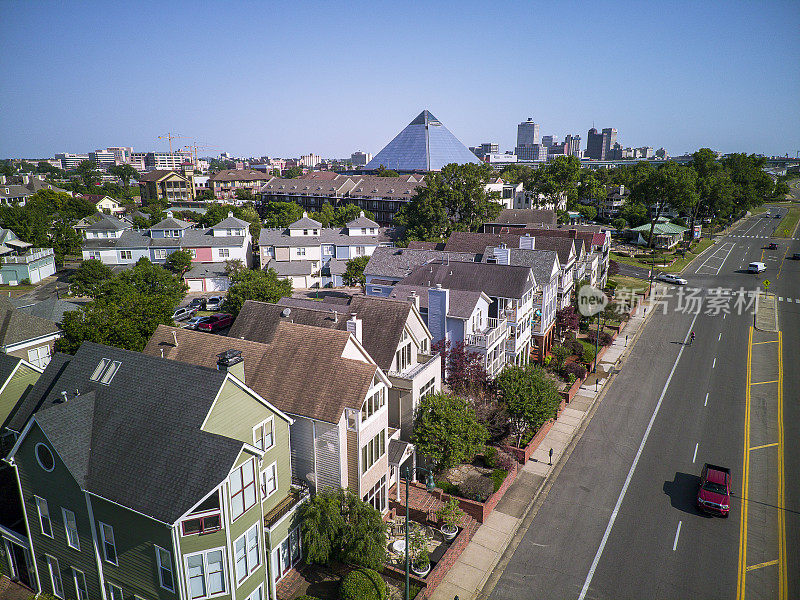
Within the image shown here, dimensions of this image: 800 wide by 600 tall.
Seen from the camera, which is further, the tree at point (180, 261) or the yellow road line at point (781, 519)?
the tree at point (180, 261)

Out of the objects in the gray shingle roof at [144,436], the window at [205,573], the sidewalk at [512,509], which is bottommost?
the sidewalk at [512,509]

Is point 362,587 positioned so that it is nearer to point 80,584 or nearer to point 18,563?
point 80,584

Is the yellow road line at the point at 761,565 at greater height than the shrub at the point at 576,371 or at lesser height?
lesser

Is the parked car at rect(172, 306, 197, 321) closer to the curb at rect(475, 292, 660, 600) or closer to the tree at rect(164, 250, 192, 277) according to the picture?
the tree at rect(164, 250, 192, 277)

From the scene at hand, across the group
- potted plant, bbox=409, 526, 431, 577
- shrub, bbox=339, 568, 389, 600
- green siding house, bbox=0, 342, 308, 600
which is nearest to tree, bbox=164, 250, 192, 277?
green siding house, bbox=0, 342, 308, 600

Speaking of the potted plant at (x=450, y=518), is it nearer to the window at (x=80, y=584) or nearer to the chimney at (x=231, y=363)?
the chimney at (x=231, y=363)

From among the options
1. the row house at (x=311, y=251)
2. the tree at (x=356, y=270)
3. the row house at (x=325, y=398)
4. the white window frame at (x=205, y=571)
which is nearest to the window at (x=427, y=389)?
the row house at (x=325, y=398)

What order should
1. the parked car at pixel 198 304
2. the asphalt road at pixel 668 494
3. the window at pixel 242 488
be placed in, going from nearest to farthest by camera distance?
1. the window at pixel 242 488
2. the asphalt road at pixel 668 494
3. the parked car at pixel 198 304
